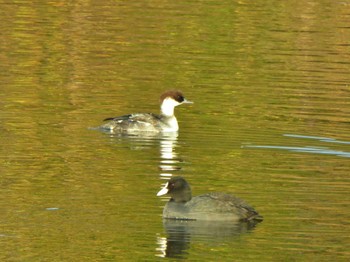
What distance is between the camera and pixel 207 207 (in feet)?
55.4

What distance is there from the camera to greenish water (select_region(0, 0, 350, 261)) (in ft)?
52.5

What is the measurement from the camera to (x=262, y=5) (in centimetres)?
4119

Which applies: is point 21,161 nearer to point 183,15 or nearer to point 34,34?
point 34,34

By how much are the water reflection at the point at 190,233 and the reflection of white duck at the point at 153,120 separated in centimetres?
672

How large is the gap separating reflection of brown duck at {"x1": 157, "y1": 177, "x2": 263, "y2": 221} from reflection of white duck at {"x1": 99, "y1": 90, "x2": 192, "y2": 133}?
645cm

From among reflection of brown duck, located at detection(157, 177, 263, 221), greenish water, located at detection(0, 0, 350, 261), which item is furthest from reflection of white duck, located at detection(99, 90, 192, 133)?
reflection of brown duck, located at detection(157, 177, 263, 221)

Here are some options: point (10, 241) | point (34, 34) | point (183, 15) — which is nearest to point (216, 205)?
point (10, 241)

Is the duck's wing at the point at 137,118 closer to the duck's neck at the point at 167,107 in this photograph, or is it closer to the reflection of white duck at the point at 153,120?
the reflection of white duck at the point at 153,120

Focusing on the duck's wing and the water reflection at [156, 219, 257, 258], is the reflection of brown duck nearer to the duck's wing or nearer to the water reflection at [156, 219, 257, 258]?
the water reflection at [156, 219, 257, 258]

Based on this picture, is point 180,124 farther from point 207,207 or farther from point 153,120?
point 207,207

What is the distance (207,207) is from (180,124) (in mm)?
8537

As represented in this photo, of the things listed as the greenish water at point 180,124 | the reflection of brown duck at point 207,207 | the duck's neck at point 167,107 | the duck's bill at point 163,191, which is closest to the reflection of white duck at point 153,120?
the duck's neck at point 167,107

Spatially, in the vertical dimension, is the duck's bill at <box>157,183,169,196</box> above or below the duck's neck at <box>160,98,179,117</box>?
above

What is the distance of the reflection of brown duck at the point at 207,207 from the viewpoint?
16812 mm
